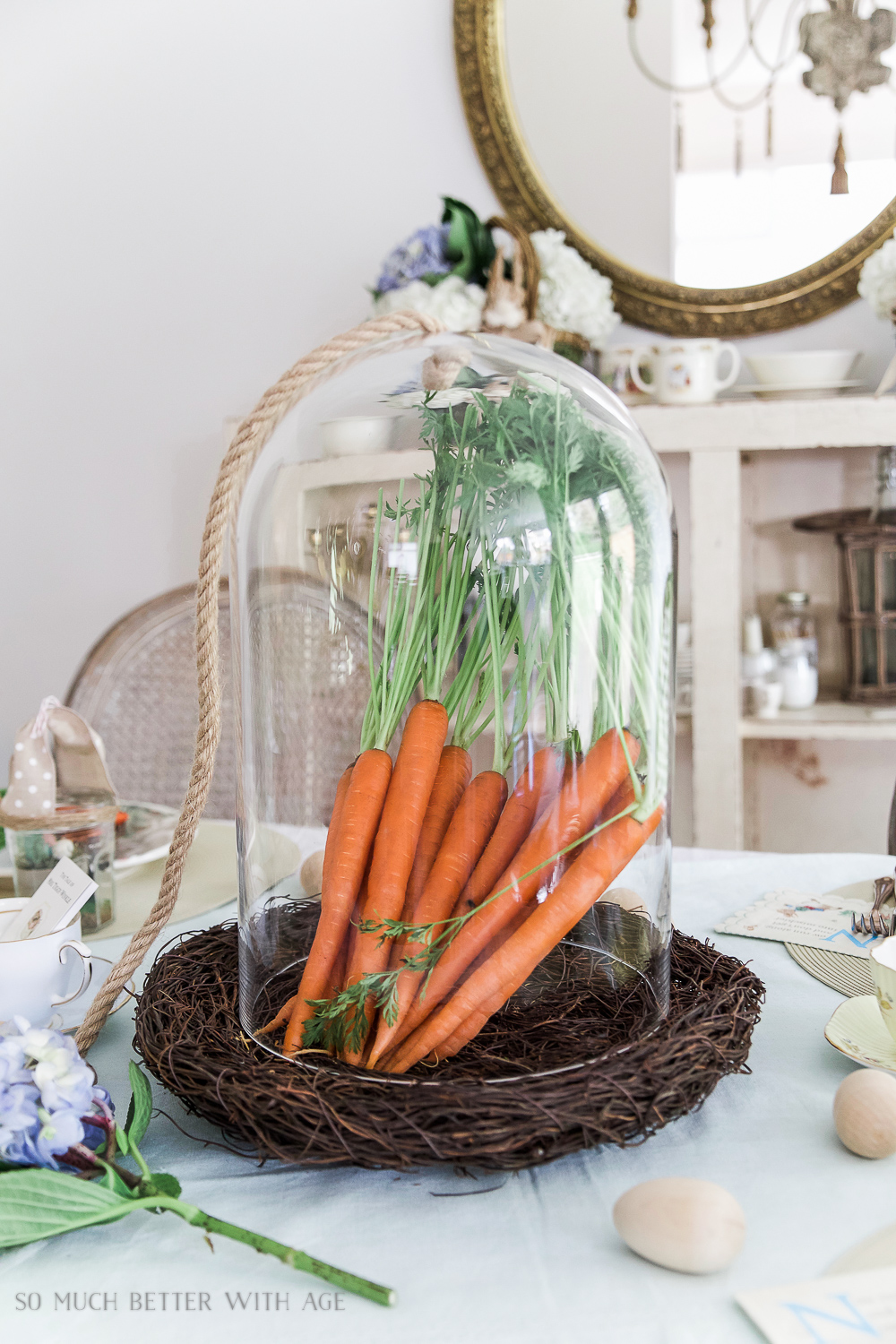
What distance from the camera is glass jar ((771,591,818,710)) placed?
190 centimetres

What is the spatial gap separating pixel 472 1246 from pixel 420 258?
1646 millimetres

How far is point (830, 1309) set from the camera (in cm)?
41

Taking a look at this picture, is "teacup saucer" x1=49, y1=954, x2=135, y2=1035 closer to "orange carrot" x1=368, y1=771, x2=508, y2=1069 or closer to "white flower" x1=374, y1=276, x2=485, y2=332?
"orange carrot" x1=368, y1=771, x2=508, y2=1069

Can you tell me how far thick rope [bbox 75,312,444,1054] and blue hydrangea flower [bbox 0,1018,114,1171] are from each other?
15 centimetres

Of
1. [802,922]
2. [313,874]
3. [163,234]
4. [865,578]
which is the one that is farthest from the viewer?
[163,234]

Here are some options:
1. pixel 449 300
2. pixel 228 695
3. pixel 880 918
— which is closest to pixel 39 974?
pixel 880 918

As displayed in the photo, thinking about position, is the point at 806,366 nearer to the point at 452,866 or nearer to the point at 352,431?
the point at 352,431

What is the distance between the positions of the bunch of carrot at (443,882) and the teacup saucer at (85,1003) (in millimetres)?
155

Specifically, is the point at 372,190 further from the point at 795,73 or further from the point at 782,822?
the point at 782,822

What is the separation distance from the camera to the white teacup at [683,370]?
1.78 meters

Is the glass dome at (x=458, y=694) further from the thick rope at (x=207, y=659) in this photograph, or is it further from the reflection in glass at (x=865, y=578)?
the reflection in glass at (x=865, y=578)

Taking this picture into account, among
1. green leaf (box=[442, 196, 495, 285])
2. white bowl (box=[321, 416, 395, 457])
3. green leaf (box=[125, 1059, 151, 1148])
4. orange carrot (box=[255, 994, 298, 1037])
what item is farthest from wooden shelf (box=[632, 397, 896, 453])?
green leaf (box=[125, 1059, 151, 1148])

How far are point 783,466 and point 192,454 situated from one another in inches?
47.1

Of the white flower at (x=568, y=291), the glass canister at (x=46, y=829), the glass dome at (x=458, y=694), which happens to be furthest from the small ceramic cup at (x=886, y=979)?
the white flower at (x=568, y=291)
